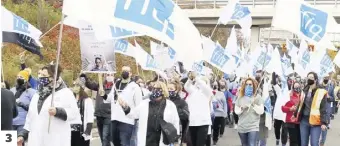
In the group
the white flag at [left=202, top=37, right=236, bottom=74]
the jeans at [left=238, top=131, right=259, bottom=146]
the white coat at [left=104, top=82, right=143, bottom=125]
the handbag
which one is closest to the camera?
the handbag

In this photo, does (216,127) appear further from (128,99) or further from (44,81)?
(44,81)

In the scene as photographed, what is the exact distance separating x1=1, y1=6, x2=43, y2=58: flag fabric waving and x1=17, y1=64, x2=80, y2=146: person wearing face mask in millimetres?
1827

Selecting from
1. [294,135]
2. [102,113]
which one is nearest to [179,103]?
[102,113]

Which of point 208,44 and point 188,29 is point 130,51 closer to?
point 208,44

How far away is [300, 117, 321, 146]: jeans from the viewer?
9984 mm

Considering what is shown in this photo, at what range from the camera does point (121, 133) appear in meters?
10.4

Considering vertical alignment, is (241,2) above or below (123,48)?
above

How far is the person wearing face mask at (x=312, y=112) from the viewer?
984 centimetres

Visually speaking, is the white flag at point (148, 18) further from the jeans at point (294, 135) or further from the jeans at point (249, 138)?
the jeans at point (294, 135)

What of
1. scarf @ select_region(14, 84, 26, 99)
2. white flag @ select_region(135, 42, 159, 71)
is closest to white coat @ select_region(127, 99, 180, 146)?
scarf @ select_region(14, 84, 26, 99)

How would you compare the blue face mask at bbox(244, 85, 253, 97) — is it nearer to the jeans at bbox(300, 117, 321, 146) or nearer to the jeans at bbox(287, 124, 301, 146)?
the jeans at bbox(300, 117, 321, 146)

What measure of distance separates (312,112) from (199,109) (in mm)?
1777

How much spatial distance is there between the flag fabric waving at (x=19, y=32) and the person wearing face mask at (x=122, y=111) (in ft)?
4.48

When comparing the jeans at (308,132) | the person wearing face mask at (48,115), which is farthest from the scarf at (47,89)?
the jeans at (308,132)
